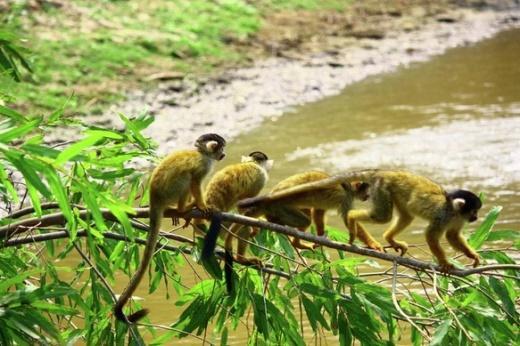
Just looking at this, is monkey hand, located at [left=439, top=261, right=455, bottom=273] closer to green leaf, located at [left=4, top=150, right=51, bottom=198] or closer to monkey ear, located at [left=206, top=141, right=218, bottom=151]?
monkey ear, located at [left=206, top=141, right=218, bottom=151]

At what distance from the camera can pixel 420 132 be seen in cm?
1395

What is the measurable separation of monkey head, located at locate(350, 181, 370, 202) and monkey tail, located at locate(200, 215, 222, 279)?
112cm

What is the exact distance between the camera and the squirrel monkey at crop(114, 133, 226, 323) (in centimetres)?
514

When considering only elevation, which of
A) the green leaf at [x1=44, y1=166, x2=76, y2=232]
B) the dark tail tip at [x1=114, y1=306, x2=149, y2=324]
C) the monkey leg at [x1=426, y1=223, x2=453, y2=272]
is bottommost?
the dark tail tip at [x1=114, y1=306, x2=149, y2=324]

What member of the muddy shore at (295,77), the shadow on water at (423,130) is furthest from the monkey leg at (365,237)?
the muddy shore at (295,77)

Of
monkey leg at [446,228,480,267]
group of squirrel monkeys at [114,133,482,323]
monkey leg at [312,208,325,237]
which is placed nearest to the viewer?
group of squirrel monkeys at [114,133,482,323]

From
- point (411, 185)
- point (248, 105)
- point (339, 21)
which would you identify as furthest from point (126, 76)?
point (411, 185)

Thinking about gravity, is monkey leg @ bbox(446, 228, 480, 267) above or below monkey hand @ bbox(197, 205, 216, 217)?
below

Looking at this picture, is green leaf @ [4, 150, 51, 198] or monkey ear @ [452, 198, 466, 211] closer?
green leaf @ [4, 150, 51, 198]

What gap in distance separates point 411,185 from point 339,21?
1490 centimetres

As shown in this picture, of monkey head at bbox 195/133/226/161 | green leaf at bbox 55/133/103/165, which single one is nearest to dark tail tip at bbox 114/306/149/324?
monkey head at bbox 195/133/226/161

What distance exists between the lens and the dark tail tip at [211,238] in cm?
499

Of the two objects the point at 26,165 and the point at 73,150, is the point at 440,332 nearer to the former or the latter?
the point at 73,150

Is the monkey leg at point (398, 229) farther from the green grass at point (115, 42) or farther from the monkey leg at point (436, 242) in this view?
the green grass at point (115, 42)
